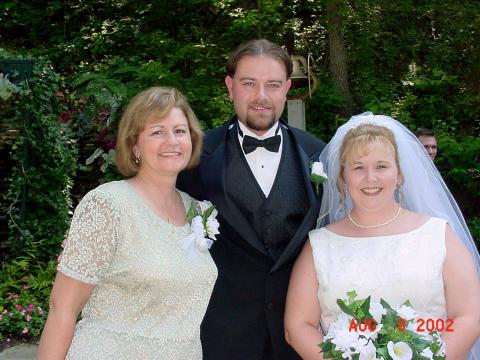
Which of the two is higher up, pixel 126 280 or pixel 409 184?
pixel 409 184

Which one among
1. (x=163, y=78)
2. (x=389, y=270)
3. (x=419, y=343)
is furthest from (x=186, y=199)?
(x=163, y=78)

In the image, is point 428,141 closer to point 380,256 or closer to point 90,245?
point 380,256

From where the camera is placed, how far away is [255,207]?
3195 mm

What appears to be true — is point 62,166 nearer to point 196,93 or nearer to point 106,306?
point 196,93

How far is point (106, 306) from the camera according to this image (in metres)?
2.56

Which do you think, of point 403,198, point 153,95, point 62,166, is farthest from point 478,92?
point 153,95

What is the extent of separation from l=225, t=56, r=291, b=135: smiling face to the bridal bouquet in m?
1.06

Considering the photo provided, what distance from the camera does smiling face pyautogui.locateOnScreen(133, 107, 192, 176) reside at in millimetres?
2723

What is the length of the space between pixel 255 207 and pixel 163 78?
4.63 m

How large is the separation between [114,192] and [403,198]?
4.33 feet

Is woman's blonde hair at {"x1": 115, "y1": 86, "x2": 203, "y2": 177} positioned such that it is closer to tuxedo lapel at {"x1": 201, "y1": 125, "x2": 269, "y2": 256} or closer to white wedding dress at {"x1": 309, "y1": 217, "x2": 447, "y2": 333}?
tuxedo lapel at {"x1": 201, "y1": 125, "x2": 269, "y2": 256}

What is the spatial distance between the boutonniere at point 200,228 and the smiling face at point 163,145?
0.22 metres

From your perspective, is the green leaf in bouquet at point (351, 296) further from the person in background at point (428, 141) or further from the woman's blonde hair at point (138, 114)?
the person in background at point (428, 141)

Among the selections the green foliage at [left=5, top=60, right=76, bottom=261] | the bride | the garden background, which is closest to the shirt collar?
the bride
